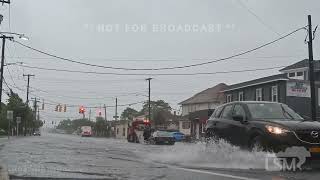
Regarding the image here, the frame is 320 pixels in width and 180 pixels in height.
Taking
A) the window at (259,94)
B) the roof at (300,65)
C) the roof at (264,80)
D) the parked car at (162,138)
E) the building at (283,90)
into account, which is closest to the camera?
the building at (283,90)

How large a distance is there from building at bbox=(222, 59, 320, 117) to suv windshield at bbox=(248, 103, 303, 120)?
106 feet

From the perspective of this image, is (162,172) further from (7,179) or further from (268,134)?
(7,179)

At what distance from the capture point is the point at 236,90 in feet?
182

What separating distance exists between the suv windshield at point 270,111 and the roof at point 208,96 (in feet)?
228

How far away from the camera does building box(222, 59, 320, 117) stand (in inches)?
1770

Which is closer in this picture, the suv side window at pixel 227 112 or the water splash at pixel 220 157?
the water splash at pixel 220 157

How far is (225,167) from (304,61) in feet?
159

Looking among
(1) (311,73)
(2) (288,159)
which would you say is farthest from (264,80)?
(2) (288,159)

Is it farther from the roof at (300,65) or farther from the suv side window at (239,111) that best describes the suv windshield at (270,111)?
the roof at (300,65)

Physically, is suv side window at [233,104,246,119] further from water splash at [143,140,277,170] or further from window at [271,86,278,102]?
window at [271,86,278,102]

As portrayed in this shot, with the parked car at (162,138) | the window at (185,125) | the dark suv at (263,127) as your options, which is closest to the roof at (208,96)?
the window at (185,125)

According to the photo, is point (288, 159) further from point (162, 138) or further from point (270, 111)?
point (162, 138)

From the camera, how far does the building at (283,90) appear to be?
148 feet

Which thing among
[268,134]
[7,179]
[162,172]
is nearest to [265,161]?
[268,134]
